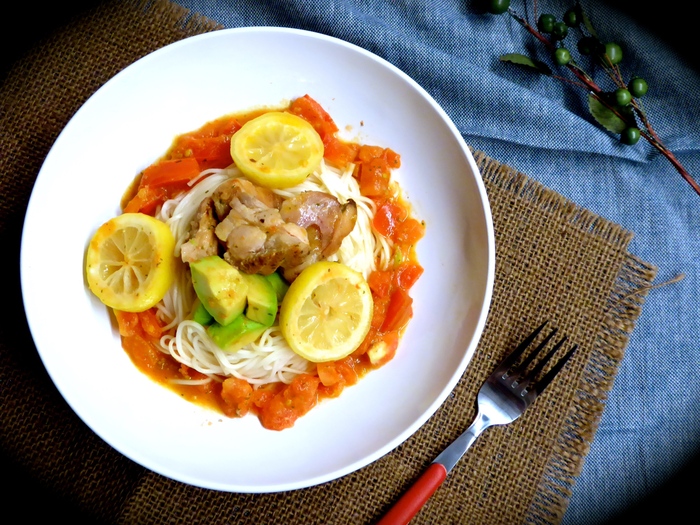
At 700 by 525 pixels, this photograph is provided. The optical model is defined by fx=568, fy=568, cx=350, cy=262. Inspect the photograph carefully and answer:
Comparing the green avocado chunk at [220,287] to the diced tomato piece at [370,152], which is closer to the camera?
the green avocado chunk at [220,287]

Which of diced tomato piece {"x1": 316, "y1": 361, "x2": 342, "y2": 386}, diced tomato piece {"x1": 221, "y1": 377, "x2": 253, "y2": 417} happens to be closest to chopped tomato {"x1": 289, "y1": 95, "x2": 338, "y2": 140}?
diced tomato piece {"x1": 316, "y1": 361, "x2": 342, "y2": 386}

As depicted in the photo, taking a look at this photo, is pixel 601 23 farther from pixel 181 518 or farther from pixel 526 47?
pixel 181 518

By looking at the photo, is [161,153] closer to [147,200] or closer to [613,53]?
[147,200]

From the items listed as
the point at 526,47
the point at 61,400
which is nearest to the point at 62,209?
the point at 61,400

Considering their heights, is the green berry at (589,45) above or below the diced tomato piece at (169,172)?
above

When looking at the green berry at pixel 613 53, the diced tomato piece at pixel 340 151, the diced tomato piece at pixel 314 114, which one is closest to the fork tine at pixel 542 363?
the diced tomato piece at pixel 340 151

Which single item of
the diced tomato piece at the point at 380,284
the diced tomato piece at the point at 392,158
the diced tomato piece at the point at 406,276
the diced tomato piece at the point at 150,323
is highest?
the diced tomato piece at the point at 392,158

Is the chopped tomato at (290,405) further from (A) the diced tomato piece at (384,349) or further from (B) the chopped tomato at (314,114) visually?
(B) the chopped tomato at (314,114)
